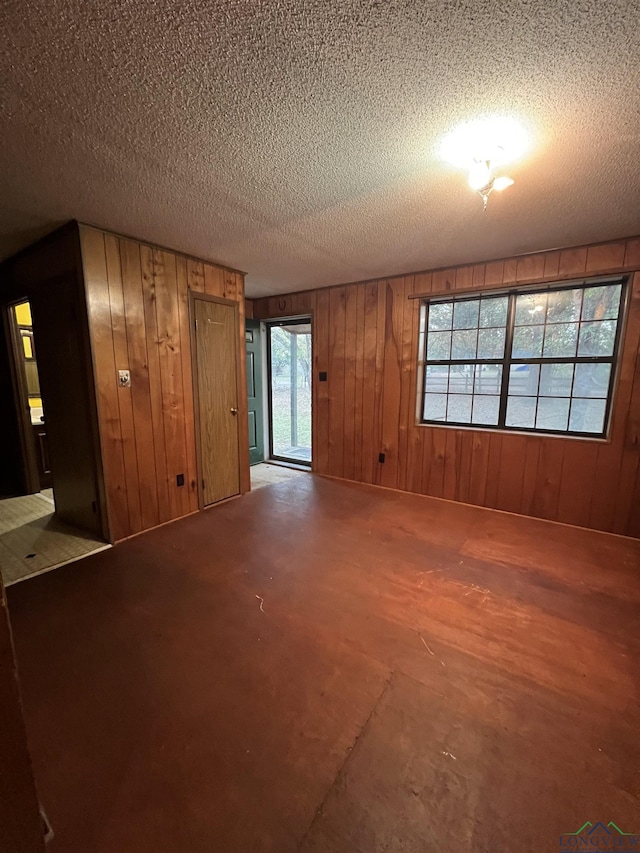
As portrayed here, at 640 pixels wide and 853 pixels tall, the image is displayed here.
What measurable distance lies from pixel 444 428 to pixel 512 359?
0.90 metres

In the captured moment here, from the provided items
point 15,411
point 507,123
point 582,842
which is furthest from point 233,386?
point 582,842

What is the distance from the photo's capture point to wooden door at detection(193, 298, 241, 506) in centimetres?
327

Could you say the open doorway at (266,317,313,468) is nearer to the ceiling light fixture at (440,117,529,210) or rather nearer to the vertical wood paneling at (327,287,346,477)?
the vertical wood paneling at (327,287,346,477)

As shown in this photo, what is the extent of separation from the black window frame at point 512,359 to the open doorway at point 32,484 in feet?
10.6

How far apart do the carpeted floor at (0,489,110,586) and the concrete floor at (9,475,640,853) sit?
164 mm

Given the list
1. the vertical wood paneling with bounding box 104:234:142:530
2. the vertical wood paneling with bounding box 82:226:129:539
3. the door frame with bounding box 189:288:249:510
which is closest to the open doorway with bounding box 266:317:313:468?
the door frame with bounding box 189:288:249:510

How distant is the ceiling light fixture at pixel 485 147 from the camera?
1.49 meters

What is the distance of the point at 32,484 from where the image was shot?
12.5 ft

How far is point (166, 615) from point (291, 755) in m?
1.04

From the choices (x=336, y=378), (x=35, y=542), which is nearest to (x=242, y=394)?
(x=336, y=378)

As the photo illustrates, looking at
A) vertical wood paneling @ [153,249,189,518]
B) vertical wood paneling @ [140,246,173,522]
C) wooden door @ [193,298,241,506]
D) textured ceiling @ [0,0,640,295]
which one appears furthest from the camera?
wooden door @ [193,298,241,506]

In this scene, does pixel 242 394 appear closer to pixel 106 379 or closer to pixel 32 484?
pixel 106 379

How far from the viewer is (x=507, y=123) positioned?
1.46 metres

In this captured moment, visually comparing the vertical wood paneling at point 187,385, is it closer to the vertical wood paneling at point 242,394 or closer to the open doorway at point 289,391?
the vertical wood paneling at point 242,394
